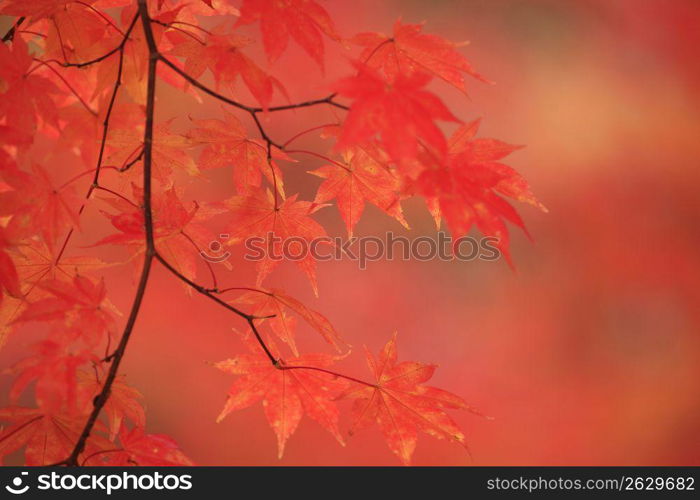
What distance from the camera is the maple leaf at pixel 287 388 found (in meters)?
0.90

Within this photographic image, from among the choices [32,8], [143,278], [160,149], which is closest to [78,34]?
[32,8]

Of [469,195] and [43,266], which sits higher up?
[43,266]

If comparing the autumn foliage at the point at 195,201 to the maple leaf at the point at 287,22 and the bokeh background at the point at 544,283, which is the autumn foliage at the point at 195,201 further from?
the bokeh background at the point at 544,283

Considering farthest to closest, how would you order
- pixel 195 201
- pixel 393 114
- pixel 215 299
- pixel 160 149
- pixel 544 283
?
pixel 544 283, pixel 160 149, pixel 195 201, pixel 215 299, pixel 393 114

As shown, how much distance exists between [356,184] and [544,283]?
6.54 ft

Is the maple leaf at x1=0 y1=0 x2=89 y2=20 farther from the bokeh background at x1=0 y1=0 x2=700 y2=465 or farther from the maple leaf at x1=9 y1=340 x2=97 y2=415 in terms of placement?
the bokeh background at x1=0 y1=0 x2=700 y2=465

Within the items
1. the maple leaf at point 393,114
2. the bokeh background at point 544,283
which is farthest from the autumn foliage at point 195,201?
the bokeh background at point 544,283

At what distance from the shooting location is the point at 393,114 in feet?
2.07

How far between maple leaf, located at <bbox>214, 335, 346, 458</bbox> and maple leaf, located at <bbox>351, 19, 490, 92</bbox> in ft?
1.39

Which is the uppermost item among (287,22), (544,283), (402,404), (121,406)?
(544,283)

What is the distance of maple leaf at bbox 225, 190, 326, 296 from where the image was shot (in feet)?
3.33

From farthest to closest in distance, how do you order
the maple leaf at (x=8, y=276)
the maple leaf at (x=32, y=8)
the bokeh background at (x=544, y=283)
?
the bokeh background at (x=544, y=283), the maple leaf at (x=32, y=8), the maple leaf at (x=8, y=276)

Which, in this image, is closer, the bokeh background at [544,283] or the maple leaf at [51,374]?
the maple leaf at [51,374]

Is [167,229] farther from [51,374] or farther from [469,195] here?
[469,195]
